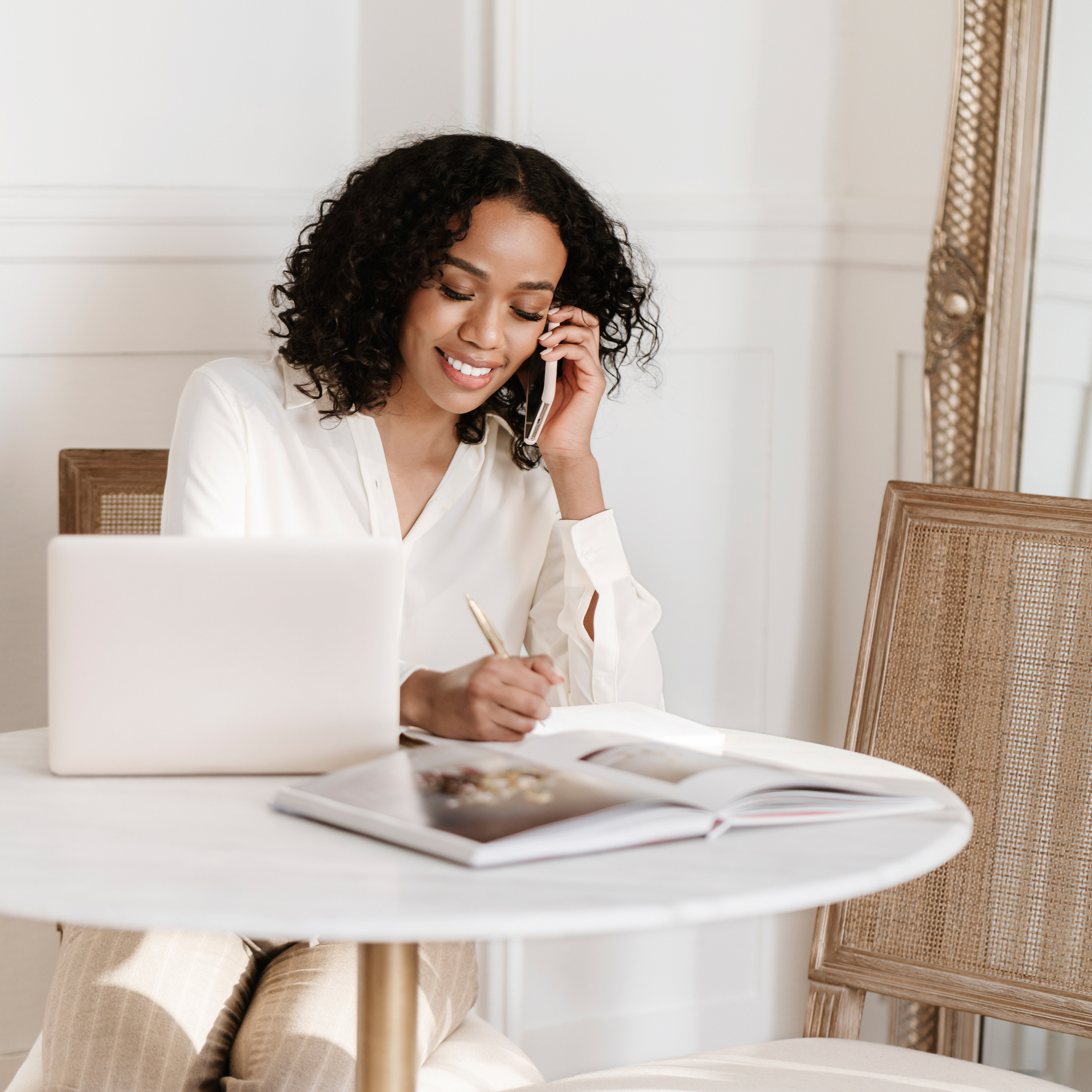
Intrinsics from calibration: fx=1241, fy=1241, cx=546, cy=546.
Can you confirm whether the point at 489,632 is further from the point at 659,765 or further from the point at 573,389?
the point at 573,389

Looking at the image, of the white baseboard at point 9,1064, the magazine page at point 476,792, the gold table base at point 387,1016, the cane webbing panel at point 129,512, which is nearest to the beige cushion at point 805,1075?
the gold table base at point 387,1016

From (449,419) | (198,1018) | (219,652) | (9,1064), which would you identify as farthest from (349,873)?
(9,1064)

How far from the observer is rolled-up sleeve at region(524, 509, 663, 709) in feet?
5.12

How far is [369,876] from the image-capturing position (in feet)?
2.35

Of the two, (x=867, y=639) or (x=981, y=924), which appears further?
(x=867, y=639)

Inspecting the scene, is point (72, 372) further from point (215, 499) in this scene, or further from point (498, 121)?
point (498, 121)

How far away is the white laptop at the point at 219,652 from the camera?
0.88 m

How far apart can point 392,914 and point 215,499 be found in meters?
0.92

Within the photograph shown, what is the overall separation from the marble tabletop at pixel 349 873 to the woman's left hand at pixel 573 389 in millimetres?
870

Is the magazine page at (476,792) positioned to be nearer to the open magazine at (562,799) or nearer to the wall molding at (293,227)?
the open magazine at (562,799)

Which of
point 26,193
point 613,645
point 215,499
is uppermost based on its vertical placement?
point 26,193

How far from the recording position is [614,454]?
201cm

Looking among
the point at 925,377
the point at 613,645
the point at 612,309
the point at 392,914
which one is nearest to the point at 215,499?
the point at 613,645

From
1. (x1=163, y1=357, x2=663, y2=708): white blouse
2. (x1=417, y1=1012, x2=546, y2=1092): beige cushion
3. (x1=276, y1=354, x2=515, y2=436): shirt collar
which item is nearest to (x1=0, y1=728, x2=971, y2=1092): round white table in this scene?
(x1=417, y1=1012, x2=546, y2=1092): beige cushion
